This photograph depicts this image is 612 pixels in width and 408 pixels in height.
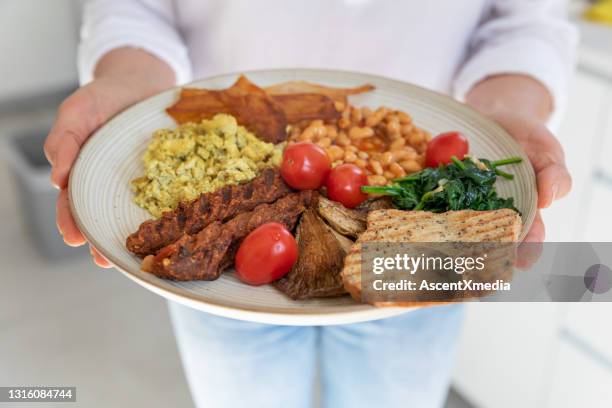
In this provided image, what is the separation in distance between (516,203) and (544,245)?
96mm

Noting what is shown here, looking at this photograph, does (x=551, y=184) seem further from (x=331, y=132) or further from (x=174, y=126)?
(x=174, y=126)

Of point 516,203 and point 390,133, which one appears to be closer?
point 516,203

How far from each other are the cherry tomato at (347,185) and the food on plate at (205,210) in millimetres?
91

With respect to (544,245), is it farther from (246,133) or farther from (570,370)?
(570,370)

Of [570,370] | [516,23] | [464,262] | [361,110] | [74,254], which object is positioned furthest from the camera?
[74,254]

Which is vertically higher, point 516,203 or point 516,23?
point 516,23

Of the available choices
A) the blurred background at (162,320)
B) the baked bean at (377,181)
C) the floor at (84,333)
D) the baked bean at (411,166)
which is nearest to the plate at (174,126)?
the baked bean at (411,166)

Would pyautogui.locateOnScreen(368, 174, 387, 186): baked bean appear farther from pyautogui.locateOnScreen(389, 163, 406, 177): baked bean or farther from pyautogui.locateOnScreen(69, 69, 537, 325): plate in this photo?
pyautogui.locateOnScreen(69, 69, 537, 325): plate

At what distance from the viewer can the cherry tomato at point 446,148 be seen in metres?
1.36

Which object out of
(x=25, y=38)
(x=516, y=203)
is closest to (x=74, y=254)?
(x=25, y=38)

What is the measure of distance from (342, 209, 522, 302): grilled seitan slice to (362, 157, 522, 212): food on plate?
8 centimetres

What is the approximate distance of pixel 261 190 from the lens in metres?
1.31

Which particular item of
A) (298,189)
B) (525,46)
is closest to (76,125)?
(298,189)

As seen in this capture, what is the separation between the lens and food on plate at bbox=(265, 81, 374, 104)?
62.2 inches
